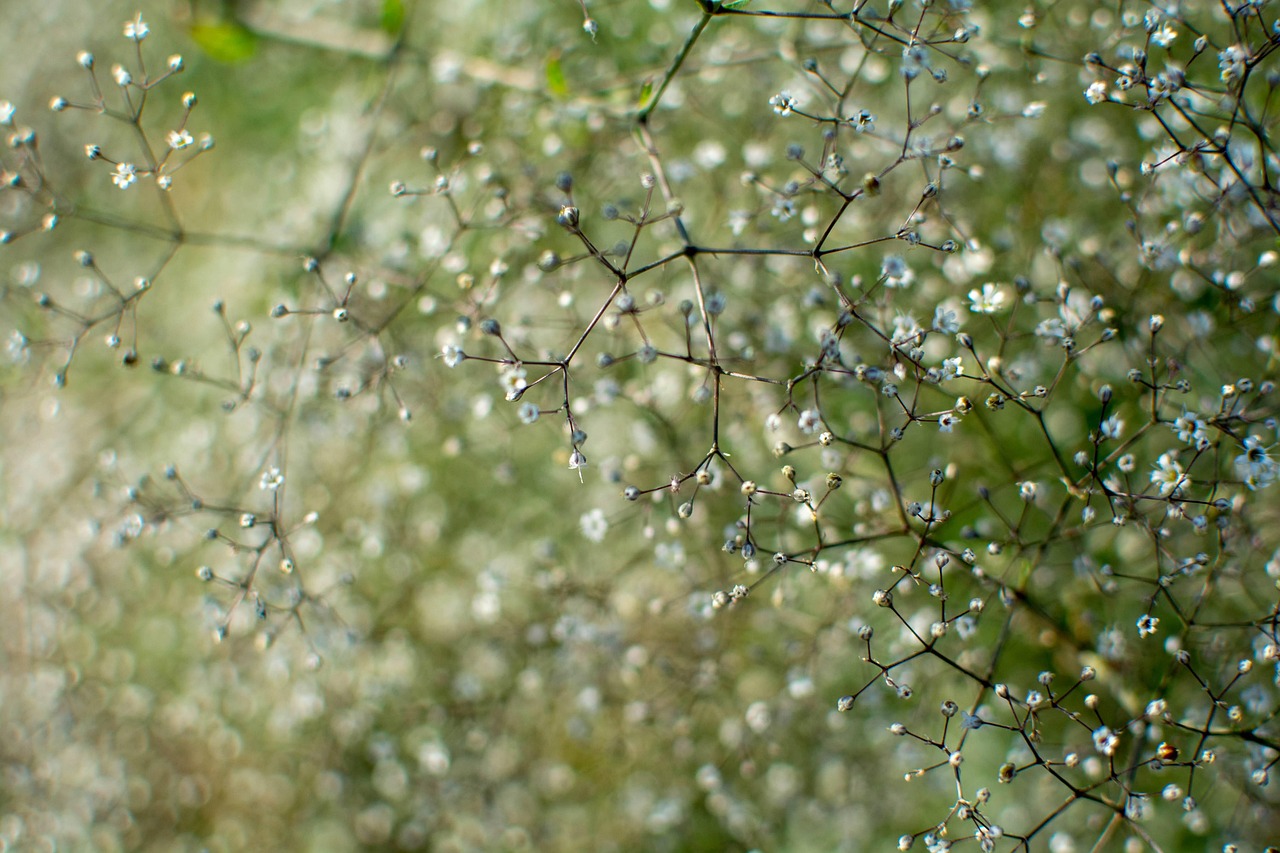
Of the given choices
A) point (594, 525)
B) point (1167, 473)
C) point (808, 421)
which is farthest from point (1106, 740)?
point (594, 525)

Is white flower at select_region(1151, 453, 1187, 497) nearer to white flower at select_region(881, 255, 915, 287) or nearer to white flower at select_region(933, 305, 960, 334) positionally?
white flower at select_region(933, 305, 960, 334)

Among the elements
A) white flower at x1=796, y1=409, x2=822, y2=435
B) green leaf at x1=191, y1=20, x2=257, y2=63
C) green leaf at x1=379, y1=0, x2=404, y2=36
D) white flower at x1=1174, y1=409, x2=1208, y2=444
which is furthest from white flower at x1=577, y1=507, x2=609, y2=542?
green leaf at x1=191, y1=20, x2=257, y2=63

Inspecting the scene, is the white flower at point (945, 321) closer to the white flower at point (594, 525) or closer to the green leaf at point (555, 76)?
the white flower at point (594, 525)

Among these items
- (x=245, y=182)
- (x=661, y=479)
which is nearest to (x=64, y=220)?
(x=245, y=182)

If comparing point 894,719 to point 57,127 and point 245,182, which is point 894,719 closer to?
point 245,182

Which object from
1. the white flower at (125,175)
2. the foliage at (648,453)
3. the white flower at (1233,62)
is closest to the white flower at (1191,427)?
the foliage at (648,453)

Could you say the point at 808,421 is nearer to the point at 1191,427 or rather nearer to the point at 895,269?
the point at 895,269
